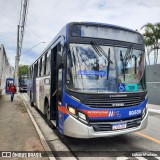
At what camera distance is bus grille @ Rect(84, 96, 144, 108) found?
213 inches

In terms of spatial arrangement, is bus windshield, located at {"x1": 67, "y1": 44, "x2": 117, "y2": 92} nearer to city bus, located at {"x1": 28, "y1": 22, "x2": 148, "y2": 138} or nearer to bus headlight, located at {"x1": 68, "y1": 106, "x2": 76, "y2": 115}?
city bus, located at {"x1": 28, "y1": 22, "x2": 148, "y2": 138}

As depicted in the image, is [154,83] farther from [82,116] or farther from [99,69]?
[82,116]

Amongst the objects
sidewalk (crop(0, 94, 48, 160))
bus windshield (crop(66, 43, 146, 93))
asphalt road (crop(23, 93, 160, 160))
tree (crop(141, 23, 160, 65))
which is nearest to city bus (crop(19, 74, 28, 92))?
tree (crop(141, 23, 160, 65))

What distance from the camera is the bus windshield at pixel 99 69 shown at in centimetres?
552

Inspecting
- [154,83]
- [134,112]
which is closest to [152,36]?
[154,83]

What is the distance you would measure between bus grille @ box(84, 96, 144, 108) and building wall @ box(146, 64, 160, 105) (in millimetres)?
11973

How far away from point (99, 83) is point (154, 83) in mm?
13028

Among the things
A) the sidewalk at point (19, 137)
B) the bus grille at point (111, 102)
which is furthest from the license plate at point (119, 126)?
the sidewalk at point (19, 137)

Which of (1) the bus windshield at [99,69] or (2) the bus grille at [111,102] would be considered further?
(1) the bus windshield at [99,69]

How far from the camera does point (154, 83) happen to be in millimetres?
17469

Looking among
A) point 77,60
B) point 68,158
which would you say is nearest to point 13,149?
point 68,158

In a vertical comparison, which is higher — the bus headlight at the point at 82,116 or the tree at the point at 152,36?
the tree at the point at 152,36

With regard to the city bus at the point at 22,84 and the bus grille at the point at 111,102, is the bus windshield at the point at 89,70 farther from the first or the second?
the city bus at the point at 22,84

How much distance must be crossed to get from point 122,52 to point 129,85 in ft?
2.98
